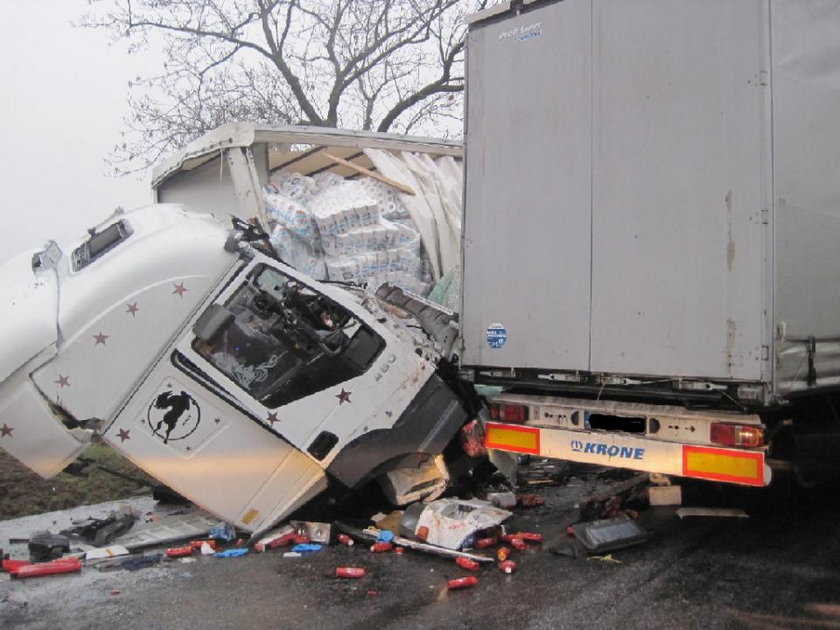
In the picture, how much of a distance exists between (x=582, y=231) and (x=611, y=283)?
367 mm

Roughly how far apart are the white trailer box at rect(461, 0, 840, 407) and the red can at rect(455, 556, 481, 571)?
3.79 ft

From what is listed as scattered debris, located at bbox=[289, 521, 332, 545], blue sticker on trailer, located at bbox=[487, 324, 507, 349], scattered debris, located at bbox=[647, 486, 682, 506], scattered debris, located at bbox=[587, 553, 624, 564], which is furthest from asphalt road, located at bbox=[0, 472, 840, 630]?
blue sticker on trailer, located at bbox=[487, 324, 507, 349]

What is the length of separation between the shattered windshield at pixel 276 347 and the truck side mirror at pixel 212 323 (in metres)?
0.01

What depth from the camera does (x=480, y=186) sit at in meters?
5.04

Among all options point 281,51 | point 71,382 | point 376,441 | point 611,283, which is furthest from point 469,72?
point 281,51

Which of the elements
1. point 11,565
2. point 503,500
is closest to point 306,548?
point 503,500

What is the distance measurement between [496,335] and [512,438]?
0.72 meters

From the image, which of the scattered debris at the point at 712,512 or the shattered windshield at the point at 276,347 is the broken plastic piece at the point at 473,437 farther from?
the scattered debris at the point at 712,512

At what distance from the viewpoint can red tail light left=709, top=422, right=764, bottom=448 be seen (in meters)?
4.00

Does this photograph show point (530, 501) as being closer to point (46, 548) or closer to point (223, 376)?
point (223, 376)

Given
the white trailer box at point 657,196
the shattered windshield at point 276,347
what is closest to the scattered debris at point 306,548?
the shattered windshield at point 276,347

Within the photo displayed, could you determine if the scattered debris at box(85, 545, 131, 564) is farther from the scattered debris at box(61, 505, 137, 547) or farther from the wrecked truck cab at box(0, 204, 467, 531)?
the wrecked truck cab at box(0, 204, 467, 531)

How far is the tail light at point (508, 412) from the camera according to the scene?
16.6 ft

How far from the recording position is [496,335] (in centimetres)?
493
